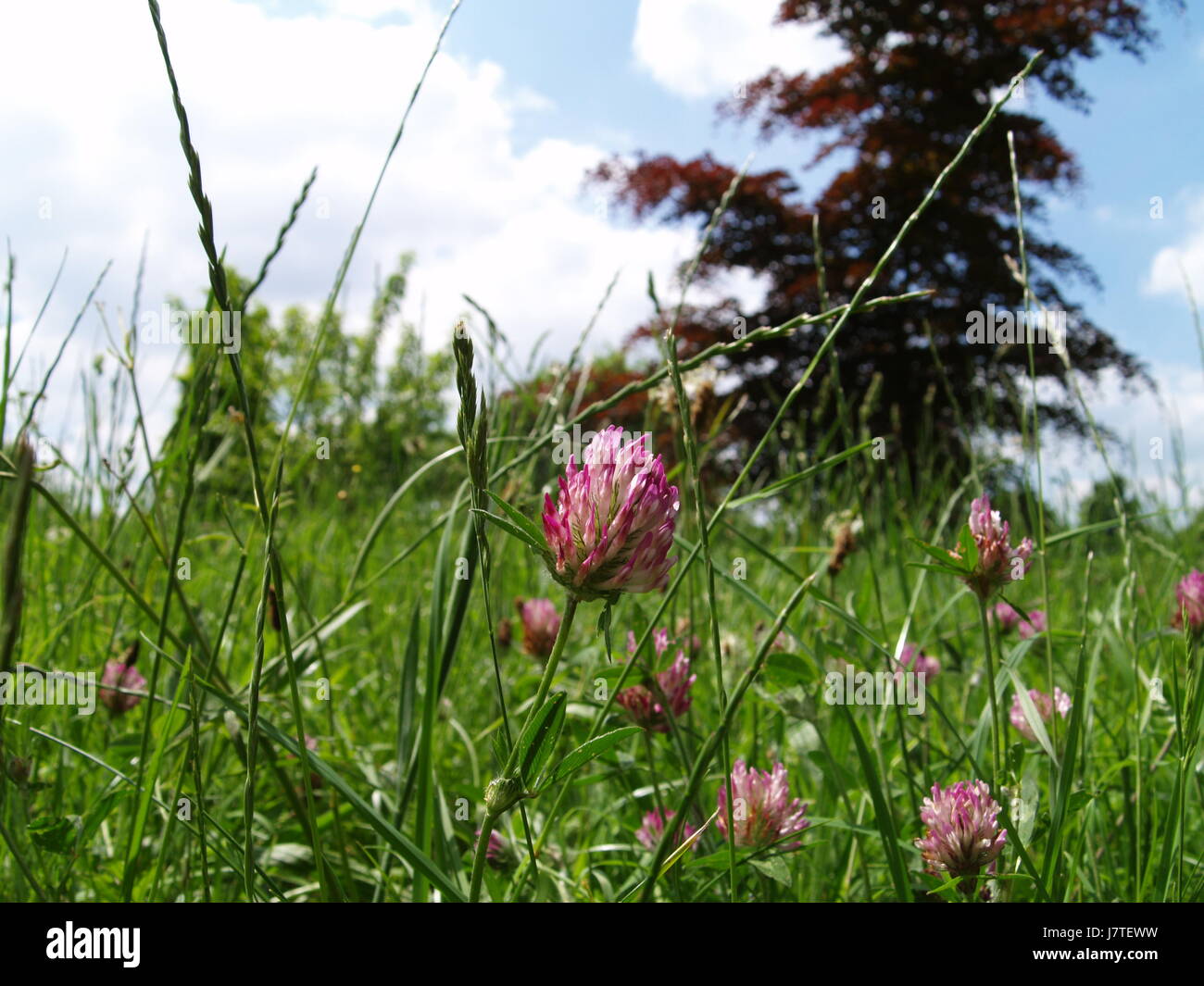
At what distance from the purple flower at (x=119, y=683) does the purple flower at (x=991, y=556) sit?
97 centimetres

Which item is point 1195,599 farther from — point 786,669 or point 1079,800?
point 786,669

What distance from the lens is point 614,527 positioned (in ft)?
1.51

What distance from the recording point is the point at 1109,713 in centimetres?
146

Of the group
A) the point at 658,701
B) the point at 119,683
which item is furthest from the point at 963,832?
the point at 119,683

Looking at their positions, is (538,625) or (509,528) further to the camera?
(538,625)

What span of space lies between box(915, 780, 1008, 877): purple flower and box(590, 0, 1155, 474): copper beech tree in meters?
9.21

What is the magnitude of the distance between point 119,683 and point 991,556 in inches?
41.0

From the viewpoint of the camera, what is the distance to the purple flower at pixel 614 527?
461mm

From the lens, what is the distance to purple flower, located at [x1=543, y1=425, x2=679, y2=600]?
46 cm

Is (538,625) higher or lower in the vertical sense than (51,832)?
higher

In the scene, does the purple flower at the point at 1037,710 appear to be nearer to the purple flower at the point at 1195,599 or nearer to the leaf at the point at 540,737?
the purple flower at the point at 1195,599
